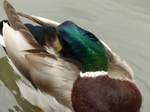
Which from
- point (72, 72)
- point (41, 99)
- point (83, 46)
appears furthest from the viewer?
point (41, 99)

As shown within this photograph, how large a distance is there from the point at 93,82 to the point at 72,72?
0.79ft

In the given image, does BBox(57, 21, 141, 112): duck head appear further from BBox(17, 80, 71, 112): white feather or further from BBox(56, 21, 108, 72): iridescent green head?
BBox(17, 80, 71, 112): white feather

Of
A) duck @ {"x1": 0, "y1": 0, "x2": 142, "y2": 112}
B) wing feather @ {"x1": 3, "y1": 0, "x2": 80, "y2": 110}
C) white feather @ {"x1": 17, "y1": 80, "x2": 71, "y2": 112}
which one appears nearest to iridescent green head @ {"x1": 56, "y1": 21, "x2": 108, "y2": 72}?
duck @ {"x1": 0, "y1": 0, "x2": 142, "y2": 112}

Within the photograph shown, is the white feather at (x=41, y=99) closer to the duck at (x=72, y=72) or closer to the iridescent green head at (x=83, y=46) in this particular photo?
the duck at (x=72, y=72)

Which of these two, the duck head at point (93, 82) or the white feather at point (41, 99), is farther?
the white feather at point (41, 99)

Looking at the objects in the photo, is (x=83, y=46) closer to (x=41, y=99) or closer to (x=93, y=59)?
(x=93, y=59)

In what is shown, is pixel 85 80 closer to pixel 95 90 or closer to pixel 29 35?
pixel 95 90

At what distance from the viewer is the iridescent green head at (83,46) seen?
388cm

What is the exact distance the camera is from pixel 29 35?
4164 millimetres

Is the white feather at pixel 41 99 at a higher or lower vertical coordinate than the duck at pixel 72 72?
lower

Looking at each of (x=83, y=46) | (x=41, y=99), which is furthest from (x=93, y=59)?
(x=41, y=99)

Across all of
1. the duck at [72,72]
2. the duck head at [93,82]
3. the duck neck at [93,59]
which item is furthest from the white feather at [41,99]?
the duck neck at [93,59]

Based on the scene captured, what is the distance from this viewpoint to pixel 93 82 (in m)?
3.96

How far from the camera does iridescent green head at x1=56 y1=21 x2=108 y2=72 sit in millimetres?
3881
